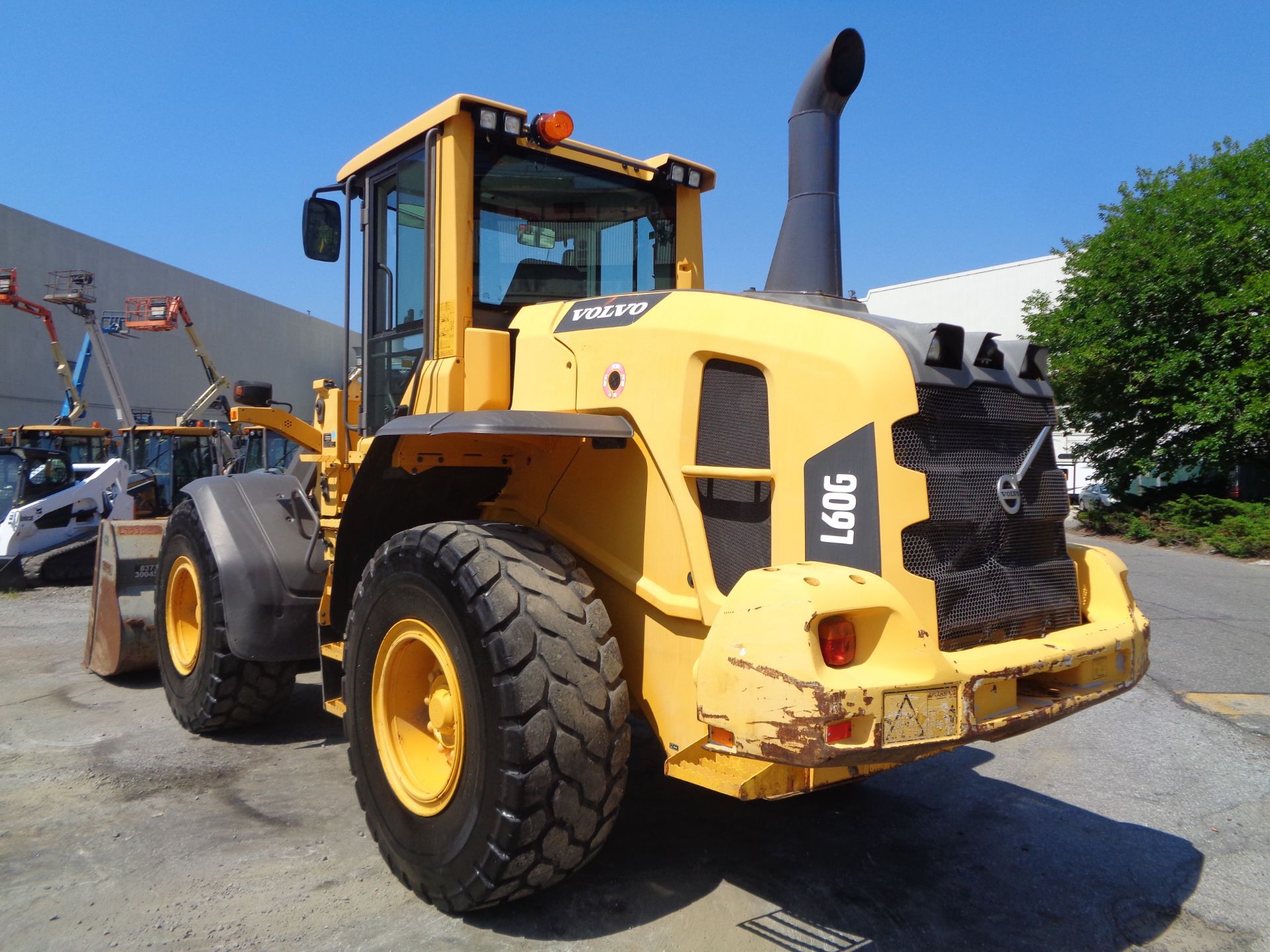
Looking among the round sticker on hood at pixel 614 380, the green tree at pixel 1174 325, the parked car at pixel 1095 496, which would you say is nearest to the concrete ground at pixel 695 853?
the round sticker on hood at pixel 614 380

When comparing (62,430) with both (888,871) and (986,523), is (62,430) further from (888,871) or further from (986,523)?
(986,523)

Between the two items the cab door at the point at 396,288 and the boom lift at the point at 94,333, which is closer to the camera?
the cab door at the point at 396,288

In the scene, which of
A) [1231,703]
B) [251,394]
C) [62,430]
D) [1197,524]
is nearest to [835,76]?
[251,394]

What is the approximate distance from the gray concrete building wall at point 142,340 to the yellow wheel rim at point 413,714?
70.3 ft

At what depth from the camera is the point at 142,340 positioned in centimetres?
3111

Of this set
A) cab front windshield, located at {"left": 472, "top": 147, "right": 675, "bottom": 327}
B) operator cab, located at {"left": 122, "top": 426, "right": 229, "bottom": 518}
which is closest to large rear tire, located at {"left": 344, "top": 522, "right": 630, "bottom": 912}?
cab front windshield, located at {"left": 472, "top": 147, "right": 675, "bottom": 327}

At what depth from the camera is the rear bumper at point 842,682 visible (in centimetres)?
254

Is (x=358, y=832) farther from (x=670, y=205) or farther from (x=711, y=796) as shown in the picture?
(x=670, y=205)

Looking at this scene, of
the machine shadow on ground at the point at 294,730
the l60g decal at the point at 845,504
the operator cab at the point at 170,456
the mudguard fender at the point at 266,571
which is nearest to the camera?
the l60g decal at the point at 845,504

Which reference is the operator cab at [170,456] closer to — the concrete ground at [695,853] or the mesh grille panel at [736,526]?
Result: the concrete ground at [695,853]

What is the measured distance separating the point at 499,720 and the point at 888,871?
5.76 ft

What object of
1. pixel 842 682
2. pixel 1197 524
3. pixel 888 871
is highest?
pixel 842 682

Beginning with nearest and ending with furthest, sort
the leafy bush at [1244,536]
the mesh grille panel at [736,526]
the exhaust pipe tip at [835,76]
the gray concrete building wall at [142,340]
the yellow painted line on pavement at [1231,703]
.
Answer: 1. the mesh grille panel at [736,526]
2. the exhaust pipe tip at [835,76]
3. the yellow painted line on pavement at [1231,703]
4. the leafy bush at [1244,536]
5. the gray concrete building wall at [142,340]

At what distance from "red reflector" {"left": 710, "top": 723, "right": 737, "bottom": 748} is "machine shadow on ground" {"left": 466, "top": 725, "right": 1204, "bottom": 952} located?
78cm
